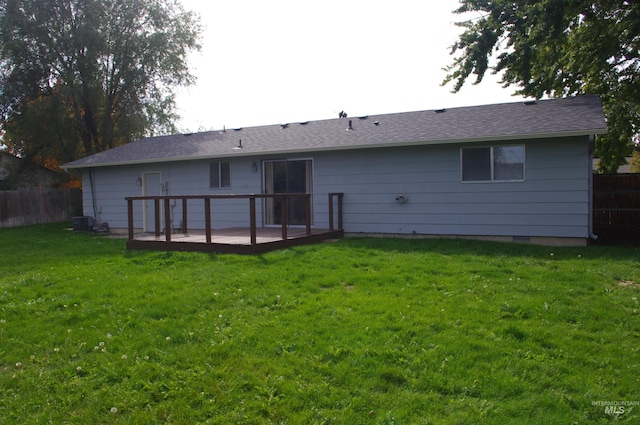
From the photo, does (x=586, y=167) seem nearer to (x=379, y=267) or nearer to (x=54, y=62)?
(x=379, y=267)

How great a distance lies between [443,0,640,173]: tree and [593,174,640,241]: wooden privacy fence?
259 cm

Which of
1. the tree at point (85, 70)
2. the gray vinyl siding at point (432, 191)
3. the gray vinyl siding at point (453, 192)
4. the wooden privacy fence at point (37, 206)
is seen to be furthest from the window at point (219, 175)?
the tree at point (85, 70)

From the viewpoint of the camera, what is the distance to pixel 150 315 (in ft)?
15.9

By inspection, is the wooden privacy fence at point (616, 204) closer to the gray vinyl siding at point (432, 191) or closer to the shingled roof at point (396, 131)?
the shingled roof at point (396, 131)

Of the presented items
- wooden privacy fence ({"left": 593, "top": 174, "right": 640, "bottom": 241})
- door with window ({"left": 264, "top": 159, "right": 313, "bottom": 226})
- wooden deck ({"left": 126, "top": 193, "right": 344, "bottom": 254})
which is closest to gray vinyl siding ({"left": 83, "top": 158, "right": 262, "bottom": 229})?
door with window ({"left": 264, "top": 159, "right": 313, "bottom": 226})

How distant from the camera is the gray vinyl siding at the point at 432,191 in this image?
923 centimetres

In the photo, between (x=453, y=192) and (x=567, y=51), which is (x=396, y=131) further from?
(x=567, y=51)

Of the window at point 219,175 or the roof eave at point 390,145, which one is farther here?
the window at point 219,175

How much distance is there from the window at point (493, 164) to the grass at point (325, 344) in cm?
324

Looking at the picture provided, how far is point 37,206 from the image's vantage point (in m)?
19.3

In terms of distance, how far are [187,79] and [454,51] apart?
16.0 m

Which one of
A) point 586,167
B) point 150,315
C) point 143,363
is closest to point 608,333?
point 143,363

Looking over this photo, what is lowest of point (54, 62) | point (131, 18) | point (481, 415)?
point (481, 415)

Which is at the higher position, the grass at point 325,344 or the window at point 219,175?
the window at point 219,175
